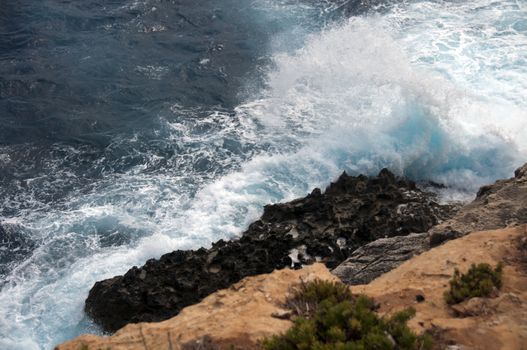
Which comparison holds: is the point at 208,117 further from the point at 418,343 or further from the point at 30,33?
the point at 418,343

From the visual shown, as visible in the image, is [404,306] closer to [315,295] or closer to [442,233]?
[315,295]

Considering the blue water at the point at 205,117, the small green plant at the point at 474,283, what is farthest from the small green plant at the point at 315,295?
the blue water at the point at 205,117

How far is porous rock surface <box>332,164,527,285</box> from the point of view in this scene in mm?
10305

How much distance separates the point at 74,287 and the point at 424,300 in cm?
1021

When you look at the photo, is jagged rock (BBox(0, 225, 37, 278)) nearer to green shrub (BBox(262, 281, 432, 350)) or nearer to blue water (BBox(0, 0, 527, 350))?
blue water (BBox(0, 0, 527, 350))

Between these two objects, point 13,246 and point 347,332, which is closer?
point 347,332

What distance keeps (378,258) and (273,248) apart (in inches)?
137

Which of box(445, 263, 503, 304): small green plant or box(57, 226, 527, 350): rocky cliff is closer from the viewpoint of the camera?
box(57, 226, 527, 350): rocky cliff

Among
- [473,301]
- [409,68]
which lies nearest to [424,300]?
[473,301]

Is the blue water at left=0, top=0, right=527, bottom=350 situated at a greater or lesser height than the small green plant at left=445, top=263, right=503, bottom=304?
lesser

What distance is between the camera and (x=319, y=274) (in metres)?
8.23

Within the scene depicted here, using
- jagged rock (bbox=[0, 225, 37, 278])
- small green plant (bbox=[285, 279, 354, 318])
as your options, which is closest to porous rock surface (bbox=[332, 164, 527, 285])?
small green plant (bbox=[285, 279, 354, 318])

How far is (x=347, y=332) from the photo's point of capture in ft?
21.2

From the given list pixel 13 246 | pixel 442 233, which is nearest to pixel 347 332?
pixel 442 233
